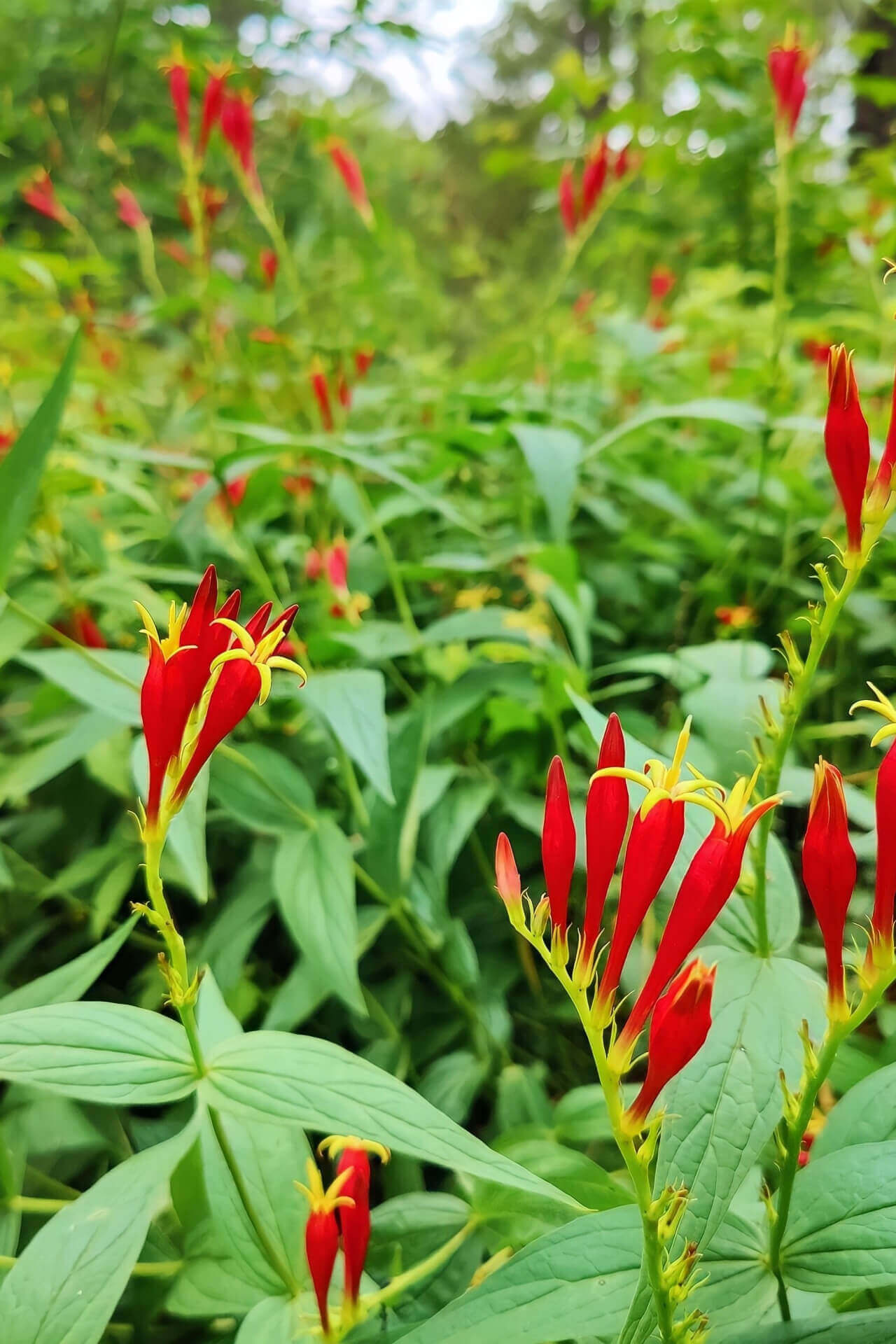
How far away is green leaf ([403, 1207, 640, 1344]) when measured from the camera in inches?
9.3

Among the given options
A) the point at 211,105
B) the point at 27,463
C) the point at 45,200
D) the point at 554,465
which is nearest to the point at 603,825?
the point at 27,463

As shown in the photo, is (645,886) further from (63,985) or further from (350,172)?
(350,172)

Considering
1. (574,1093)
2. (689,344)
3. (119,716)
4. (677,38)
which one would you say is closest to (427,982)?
(574,1093)

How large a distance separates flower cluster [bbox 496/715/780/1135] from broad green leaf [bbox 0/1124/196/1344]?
0.15m

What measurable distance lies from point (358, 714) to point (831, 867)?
0.27m

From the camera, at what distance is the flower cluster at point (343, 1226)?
30 centimetres

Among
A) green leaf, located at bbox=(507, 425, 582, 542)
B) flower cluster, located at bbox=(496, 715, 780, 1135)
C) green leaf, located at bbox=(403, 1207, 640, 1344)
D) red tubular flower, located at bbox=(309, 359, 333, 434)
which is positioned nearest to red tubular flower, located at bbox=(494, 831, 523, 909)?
flower cluster, located at bbox=(496, 715, 780, 1135)

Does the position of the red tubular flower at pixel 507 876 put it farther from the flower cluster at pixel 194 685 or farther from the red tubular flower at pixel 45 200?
the red tubular flower at pixel 45 200

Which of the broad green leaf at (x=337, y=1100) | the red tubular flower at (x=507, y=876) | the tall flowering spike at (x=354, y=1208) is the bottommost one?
the tall flowering spike at (x=354, y=1208)

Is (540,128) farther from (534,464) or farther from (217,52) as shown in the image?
(534,464)

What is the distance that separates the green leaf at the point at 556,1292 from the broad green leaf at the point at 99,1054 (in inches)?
4.3

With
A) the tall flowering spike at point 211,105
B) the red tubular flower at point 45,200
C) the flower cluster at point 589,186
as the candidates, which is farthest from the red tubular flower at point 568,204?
the red tubular flower at point 45,200

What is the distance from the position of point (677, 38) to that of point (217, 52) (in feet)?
2.50

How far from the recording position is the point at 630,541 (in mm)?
800
